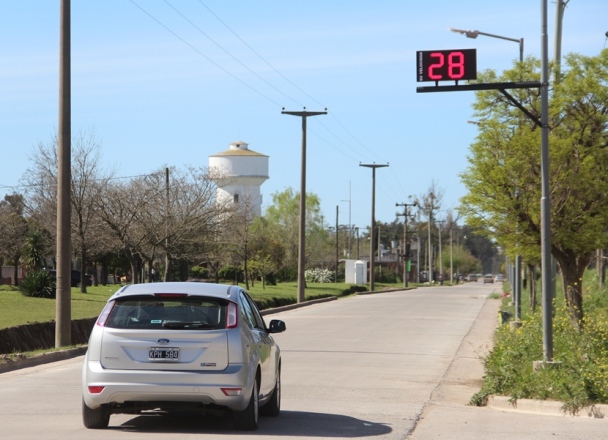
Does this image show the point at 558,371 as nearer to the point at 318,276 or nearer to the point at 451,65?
the point at 451,65

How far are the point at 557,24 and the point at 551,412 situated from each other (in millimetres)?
12400

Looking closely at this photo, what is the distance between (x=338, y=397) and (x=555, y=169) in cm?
842

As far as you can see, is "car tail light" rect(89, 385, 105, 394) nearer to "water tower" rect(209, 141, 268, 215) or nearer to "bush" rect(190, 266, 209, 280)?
"bush" rect(190, 266, 209, 280)

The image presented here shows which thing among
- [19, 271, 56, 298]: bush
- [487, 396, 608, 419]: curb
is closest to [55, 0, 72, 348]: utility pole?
[487, 396, 608, 419]: curb

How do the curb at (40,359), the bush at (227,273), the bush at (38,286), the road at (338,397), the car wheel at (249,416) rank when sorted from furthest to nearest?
the bush at (227,273) < the bush at (38,286) < the curb at (40,359) < the road at (338,397) < the car wheel at (249,416)

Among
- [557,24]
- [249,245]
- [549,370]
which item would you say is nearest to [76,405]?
[549,370]

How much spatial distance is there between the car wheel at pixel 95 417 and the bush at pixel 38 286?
2410 cm

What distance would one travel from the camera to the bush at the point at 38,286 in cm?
3419

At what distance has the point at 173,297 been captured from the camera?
35.3 feet

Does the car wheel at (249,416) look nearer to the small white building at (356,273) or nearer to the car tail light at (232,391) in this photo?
the car tail light at (232,391)

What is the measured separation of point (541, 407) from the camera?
1336 centimetres

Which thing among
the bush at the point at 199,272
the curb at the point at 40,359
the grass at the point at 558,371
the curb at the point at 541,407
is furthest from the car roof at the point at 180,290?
the bush at the point at 199,272

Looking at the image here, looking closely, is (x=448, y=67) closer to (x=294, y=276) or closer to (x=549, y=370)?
(x=549, y=370)

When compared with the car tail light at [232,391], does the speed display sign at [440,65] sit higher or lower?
higher
